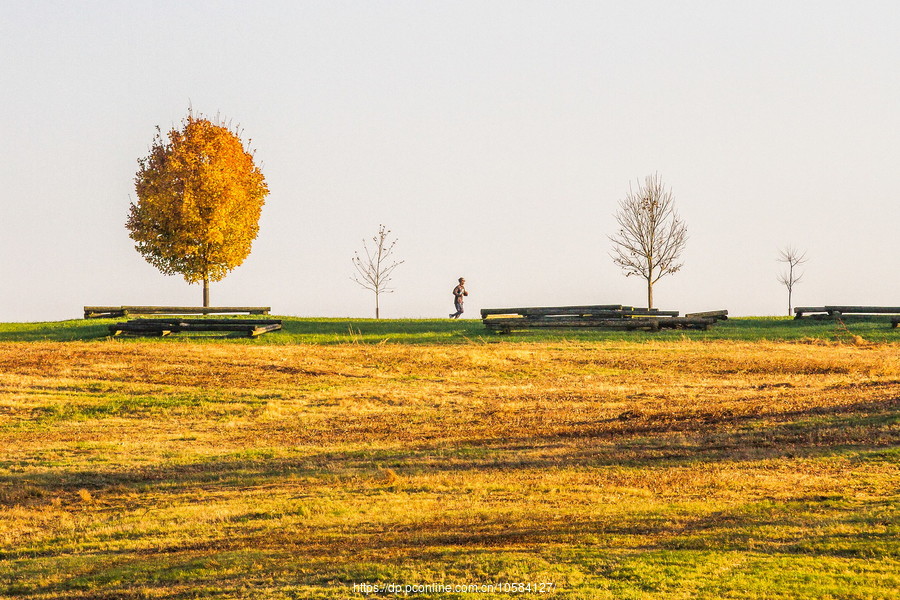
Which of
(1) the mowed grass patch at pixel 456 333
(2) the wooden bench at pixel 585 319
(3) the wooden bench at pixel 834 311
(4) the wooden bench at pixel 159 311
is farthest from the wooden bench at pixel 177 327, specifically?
(3) the wooden bench at pixel 834 311

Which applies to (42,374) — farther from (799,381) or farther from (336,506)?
(799,381)

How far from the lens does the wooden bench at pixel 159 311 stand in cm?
4072

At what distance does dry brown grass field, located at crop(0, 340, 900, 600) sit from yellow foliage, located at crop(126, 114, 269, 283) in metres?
16.2

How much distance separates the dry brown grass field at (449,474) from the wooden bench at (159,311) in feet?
35.1

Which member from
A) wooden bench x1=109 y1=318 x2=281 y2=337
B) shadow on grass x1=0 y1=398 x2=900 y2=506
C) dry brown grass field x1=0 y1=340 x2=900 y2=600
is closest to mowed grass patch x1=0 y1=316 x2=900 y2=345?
wooden bench x1=109 y1=318 x2=281 y2=337

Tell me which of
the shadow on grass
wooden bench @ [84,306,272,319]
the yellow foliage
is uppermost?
the yellow foliage

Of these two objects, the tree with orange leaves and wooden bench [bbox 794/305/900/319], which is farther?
the tree with orange leaves

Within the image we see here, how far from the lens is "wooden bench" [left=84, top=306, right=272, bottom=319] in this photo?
4072 cm

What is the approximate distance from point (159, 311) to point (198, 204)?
682 cm

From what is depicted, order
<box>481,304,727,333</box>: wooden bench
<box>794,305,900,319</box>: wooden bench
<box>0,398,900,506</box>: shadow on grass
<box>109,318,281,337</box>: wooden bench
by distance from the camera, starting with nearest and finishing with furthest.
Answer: <box>0,398,900,506</box>: shadow on grass → <box>109,318,281,337</box>: wooden bench → <box>481,304,727,333</box>: wooden bench → <box>794,305,900,319</box>: wooden bench

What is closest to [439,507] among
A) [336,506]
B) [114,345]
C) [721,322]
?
[336,506]

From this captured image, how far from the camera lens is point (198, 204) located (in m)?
45.2

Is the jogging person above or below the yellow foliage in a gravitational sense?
below

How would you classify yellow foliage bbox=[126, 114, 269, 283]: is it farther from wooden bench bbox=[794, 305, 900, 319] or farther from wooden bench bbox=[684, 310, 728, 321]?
wooden bench bbox=[794, 305, 900, 319]
